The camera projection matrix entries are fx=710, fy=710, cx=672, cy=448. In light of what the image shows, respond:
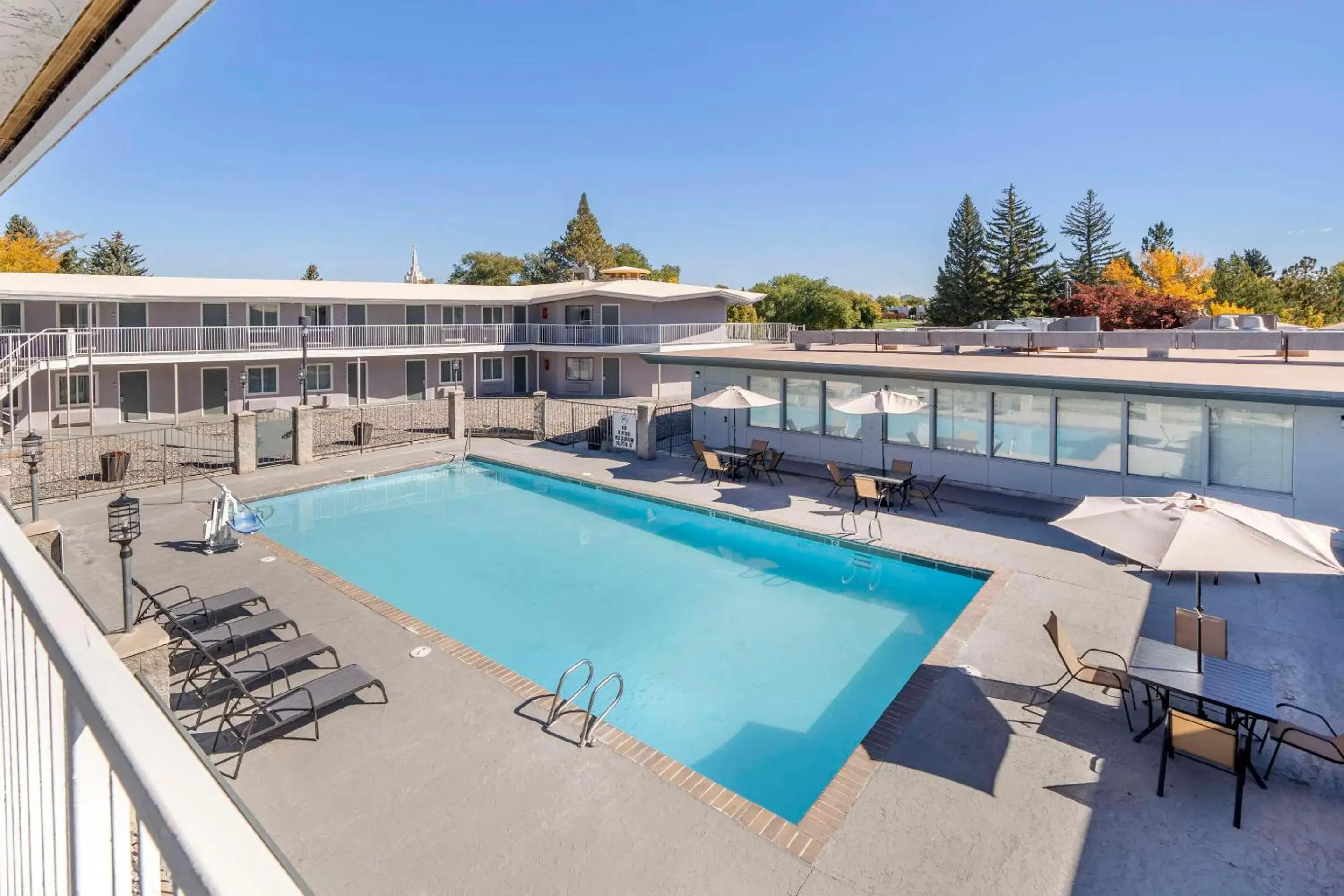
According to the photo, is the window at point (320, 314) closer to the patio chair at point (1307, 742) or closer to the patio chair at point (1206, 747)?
the patio chair at point (1206, 747)

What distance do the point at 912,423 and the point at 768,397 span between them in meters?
4.44

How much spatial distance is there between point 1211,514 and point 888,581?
220 inches

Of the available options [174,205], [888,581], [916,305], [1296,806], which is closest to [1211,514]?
[1296,806]

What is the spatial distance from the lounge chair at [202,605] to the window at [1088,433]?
15.6 m

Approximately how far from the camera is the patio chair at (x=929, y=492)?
15.5 meters

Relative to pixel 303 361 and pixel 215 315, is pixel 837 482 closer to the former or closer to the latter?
pixel 303 361

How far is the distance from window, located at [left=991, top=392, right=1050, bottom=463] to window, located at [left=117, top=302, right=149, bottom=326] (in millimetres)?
30252

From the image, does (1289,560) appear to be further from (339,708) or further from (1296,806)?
(339,708)

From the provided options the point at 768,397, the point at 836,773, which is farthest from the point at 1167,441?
the point at 836,773

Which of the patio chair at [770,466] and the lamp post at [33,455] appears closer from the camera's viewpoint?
the lamp post at [33,455]

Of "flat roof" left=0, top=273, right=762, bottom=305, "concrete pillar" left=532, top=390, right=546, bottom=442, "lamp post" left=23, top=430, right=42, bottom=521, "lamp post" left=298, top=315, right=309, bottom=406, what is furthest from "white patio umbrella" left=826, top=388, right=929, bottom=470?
"lamp post" left=298, top=315, right=309, bottom=406

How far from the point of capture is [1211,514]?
24.3ft

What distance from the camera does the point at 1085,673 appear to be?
7.88 meters

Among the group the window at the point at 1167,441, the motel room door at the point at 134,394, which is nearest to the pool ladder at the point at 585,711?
the window at the point at 1167,441
